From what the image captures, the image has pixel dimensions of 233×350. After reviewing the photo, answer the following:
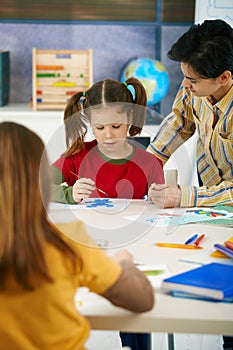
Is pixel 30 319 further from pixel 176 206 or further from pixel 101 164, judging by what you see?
pixel 101 164

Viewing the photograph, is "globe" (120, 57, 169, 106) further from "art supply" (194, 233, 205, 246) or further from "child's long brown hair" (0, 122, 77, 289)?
"child's long brown hair" (0, 122, 77, 289)

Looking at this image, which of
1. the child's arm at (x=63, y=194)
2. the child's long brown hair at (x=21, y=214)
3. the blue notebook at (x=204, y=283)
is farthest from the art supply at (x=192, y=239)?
the child's long brown hair at (x=21, y=214)

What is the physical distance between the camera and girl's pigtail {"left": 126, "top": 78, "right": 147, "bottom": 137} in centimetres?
228

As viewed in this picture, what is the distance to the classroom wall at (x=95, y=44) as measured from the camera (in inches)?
166

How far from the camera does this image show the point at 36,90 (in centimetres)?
394

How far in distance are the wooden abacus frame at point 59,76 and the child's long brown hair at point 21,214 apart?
111 inches

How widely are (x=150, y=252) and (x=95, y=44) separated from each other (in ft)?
9.27

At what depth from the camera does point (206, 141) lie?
7.47 ft

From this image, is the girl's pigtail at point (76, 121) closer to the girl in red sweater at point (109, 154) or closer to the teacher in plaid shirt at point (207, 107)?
the girl in red sweater at point (109, 154)

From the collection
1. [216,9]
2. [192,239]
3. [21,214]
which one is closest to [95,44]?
[216,9]

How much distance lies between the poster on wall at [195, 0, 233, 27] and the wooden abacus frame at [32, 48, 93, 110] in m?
0.69

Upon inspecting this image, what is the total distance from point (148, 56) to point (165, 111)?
37 cm

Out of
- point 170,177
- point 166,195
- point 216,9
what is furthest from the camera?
point 216,9

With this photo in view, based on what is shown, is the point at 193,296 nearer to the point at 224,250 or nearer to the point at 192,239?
the point at 224,250
